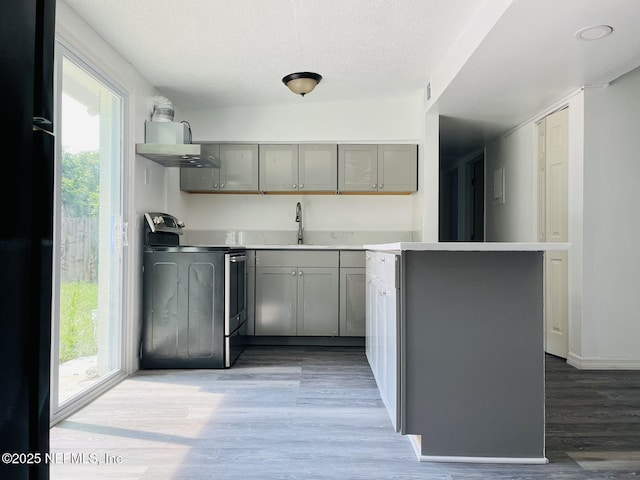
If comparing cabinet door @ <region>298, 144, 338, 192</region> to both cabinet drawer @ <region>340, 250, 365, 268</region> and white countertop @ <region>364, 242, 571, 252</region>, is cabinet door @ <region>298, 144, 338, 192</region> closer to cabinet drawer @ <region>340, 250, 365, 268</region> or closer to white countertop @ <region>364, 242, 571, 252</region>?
cabinet drawer @ <region>340, 250, 365, 268</region>

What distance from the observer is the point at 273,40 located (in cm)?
298

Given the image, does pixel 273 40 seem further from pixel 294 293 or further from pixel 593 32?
pixel 294 293

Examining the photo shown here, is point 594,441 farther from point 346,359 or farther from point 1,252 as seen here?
point 1,252

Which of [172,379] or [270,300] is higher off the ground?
[270,300]

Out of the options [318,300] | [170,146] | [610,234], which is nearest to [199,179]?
[170,146]

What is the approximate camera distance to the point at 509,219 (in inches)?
182

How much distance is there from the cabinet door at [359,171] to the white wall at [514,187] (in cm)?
146

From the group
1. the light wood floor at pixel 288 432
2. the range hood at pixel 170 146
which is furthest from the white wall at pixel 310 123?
the light wood floor at pixel 288 432

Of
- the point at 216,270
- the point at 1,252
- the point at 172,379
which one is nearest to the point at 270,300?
the point at 216,270

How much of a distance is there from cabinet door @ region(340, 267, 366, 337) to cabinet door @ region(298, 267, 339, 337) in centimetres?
7

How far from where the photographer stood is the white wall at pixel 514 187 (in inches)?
164

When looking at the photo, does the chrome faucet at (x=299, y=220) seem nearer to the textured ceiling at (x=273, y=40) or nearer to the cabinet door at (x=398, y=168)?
the cabinet door at (x=398, y=168)

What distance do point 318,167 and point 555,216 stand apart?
221 centimetres

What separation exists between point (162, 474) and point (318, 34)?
267 cm
